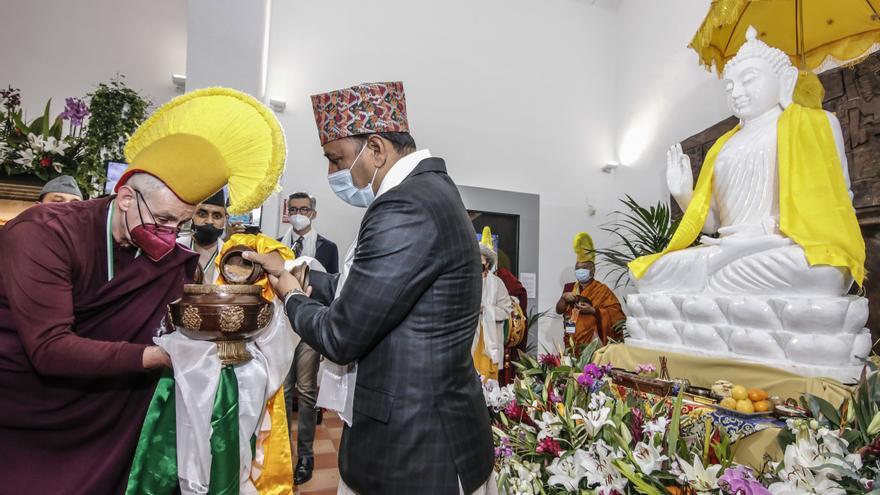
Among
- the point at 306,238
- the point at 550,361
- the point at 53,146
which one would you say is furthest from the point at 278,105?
the point at 550,361

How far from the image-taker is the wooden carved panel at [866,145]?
376 centimetres

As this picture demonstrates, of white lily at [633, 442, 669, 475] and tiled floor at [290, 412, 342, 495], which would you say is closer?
white lily at [633, 442, 669, 475]

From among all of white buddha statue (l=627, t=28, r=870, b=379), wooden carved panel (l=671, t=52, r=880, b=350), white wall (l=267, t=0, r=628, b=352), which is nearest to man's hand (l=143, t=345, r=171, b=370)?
white buddha statue (l=627, t=28, r=870, b=379)

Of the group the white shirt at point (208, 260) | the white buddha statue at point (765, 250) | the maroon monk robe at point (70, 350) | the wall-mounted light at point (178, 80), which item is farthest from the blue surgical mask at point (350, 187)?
the wall-mounted light at point (178, 80)

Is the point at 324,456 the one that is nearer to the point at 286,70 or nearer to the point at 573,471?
the point at 573,471

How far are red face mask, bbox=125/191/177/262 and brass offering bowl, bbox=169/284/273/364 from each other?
22 cm

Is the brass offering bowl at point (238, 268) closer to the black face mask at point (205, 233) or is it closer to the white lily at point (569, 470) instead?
the white lily at point (569, 470)

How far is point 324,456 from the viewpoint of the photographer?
3473mm

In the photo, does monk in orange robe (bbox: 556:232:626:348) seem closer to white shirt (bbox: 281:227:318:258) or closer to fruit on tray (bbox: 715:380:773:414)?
white shirt (bbox: 281:227:318:258)

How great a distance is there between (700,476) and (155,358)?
148cm

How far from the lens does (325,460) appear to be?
3.38 m

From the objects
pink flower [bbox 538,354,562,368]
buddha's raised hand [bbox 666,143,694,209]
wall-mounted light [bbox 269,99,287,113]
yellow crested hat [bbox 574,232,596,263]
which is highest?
wall-mounted light [bbox 269,99,287,113]

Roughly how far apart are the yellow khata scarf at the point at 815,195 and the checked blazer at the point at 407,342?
2105mm

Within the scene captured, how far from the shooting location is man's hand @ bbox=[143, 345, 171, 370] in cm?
115
